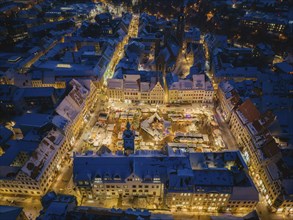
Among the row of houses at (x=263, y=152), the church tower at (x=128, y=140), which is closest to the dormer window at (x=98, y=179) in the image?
the church tower at (x=128, y=140)

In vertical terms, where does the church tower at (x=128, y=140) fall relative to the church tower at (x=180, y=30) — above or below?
below

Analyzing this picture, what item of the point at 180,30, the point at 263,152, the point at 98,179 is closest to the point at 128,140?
the point at 98,179

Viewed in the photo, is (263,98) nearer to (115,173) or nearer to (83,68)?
(115,173)

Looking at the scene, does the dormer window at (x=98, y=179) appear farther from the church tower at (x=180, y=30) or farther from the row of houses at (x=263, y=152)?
the church tower at (x=180, y=30)

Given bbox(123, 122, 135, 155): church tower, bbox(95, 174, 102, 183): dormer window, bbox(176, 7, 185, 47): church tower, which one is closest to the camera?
bbox(95, 174, 102, 183): dormer window

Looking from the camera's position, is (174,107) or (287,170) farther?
(174,107)

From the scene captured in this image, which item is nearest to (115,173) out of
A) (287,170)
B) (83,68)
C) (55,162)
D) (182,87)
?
(55,162)

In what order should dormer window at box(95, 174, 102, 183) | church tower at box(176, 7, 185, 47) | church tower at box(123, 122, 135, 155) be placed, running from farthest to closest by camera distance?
church tower at box(176, 7, 185, 47) < church tower at box(123, 122, 135, 155) < dormer window at box(95, 174, 102, 183)

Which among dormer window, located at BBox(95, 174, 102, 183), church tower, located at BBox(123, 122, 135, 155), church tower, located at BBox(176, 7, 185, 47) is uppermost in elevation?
church tower, located at BBox(176, 7, 185, 47)

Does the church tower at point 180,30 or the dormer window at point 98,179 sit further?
the church tower at point 180,30

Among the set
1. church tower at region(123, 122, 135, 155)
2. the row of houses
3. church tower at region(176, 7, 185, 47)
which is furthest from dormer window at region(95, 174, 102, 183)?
church tower at region(176, 7, 185, 47)

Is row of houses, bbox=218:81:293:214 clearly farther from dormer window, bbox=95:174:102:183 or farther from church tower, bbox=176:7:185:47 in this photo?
church tower, bbox=176:7:185:47
